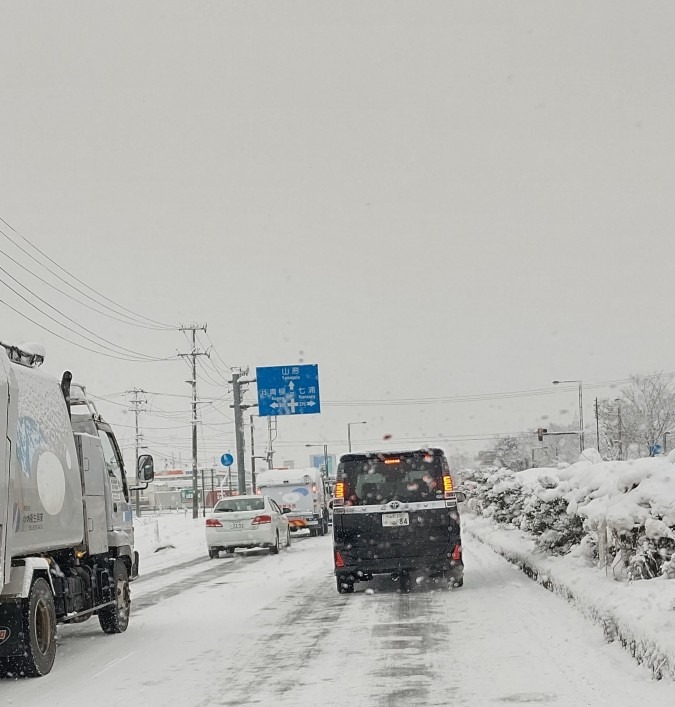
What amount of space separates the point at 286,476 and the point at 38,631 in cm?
3176

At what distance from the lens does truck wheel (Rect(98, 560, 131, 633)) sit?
42.2 ft

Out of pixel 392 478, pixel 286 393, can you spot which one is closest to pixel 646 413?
pixel 286 393

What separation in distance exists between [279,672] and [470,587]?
25.6ft

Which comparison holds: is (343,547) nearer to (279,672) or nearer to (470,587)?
(470,587)

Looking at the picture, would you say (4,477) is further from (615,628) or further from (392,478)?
(392,478)

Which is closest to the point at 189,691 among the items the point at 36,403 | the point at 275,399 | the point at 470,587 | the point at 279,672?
the point at 279,672

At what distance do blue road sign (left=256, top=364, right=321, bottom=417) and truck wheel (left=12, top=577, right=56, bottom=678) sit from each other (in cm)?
3657

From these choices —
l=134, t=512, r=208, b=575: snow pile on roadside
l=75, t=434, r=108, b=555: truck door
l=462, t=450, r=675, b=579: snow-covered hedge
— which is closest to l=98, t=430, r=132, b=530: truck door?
l=75, t=434, r=108, b=555: truck door

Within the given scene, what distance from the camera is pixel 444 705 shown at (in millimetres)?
7738

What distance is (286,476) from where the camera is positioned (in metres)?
41.7

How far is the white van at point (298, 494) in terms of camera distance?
132ft

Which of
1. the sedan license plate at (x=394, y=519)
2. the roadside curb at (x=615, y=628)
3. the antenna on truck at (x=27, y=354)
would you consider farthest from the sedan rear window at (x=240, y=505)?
the antenna on truck at (x=27, y=354)

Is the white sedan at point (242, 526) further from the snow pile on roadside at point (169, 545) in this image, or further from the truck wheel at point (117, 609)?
the truck wheel at point (117, 609)

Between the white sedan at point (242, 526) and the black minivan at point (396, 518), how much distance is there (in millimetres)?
11915
